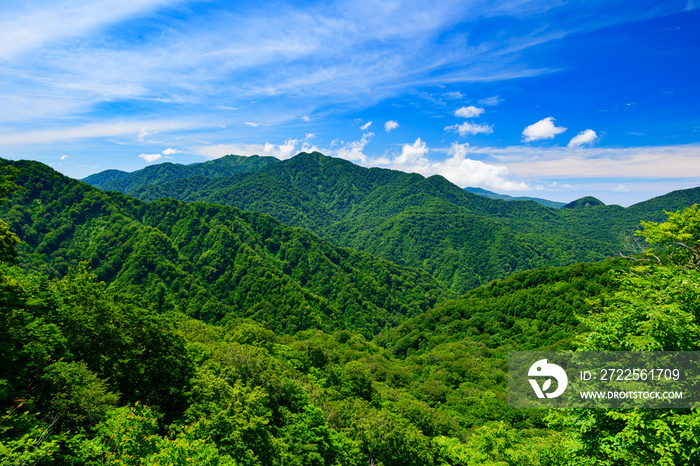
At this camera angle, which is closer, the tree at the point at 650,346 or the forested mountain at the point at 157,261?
the tree at the point at 650,346

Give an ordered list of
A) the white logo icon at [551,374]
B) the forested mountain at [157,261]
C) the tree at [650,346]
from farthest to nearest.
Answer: the forested mountain at [157,261], the white logo icon at [551,374], the tree at [650,346]

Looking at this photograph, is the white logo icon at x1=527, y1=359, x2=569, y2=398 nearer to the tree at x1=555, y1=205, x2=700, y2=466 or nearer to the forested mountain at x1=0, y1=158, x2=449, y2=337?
the tree at x1=555, y1=205, x2=700, y2=466

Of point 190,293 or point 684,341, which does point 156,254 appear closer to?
point 190,293

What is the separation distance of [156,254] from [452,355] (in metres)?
135

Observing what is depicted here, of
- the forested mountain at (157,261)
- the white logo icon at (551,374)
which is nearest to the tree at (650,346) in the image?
the white logo icon at (551,374)

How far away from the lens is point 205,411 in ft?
76.7

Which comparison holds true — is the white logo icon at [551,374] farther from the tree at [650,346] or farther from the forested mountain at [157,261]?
the forested mountain at [157,261]

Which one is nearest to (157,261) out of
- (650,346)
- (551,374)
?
(551,374)

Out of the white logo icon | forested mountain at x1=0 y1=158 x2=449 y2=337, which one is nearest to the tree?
the white logo icon

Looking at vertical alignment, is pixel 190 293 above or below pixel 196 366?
below

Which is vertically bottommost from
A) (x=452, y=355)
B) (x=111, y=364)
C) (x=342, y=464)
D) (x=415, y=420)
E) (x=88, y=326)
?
(x=452, y=355)

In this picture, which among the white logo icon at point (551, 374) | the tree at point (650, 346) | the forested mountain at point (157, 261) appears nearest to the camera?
the tree at point (650, 346)

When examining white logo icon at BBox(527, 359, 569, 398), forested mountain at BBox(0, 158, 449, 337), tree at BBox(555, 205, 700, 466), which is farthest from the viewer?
forested mountain at BBox(0, 158, 449, 337)

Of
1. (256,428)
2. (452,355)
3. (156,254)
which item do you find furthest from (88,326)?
(156,254)
